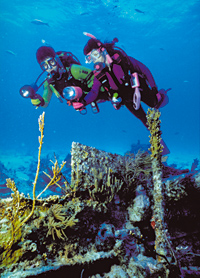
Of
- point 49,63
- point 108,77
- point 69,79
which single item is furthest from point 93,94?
point 49,63

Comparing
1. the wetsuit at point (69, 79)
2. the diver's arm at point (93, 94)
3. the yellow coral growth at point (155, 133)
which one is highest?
the wetsuit at point (69, 79)

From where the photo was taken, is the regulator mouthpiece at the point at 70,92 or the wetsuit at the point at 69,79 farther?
the wetsuit at the point at 69,79

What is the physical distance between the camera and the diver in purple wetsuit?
5383 millimetres

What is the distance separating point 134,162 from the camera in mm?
3674

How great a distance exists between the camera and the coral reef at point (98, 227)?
1932 millimetres

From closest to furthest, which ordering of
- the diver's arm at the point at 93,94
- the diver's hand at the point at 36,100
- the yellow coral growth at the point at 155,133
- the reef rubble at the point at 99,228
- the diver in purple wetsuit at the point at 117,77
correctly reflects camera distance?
the reef rubble at the point at 99,228 < the yellow coral growth at the point at 155,133 < the diver's arm at the point at 93,94 < the diver in purple wetsuit at the point at 117,77 < the diver's hand at the point at 36,100

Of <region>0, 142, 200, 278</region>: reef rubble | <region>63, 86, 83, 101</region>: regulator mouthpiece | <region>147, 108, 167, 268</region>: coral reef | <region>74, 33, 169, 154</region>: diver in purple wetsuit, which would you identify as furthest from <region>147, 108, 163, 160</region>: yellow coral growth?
<region>74, 33, 169, 154</region>: diver in purple wetsuit

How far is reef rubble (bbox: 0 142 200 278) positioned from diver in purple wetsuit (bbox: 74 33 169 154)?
278 centimetres

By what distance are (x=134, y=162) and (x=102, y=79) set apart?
3294 mm

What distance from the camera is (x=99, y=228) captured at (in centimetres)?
254

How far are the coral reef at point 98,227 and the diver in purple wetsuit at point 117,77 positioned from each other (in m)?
2.76

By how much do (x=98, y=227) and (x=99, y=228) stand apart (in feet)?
0.08

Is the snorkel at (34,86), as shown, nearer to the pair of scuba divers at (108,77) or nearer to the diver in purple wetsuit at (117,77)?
the pair of scuba divers at (108,77)

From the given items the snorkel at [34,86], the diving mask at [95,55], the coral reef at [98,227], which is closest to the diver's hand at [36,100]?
the snorkel at [34,86]
